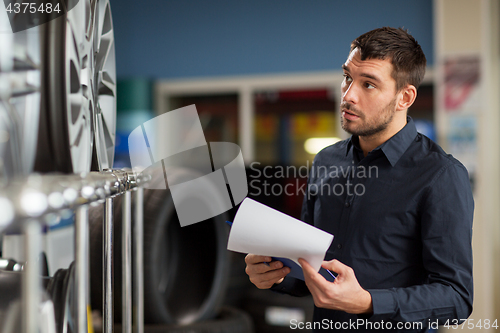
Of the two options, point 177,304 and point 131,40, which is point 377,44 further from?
point 131,40

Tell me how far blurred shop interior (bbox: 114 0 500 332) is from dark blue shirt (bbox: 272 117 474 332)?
1.82 metres

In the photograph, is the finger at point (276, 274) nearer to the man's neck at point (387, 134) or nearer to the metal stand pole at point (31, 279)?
the man's neck at point (387, 134)

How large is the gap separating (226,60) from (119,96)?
93 cm

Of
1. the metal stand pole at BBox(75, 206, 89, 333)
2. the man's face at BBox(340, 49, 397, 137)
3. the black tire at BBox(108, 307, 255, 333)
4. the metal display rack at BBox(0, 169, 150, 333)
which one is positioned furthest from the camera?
the black tire at BBox(108, 307, 255, 333)

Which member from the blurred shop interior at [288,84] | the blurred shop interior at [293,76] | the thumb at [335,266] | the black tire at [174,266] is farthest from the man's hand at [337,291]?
the blurred shop interior at [293,76]

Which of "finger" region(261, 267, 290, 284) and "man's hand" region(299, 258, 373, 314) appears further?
"finger" region(261, 267, 290, 284)

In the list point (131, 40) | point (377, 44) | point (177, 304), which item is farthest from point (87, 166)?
point (131, 40)

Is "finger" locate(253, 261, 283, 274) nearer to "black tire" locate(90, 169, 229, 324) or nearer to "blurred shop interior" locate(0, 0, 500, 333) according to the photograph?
"black tire" locate(90, 169, 229, 324)

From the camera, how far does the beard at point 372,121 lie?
90 centimetres

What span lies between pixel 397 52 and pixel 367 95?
10 centimetres

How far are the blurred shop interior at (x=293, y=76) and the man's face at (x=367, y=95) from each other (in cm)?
197

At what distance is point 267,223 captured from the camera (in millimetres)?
667

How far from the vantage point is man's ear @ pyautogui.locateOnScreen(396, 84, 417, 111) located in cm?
91

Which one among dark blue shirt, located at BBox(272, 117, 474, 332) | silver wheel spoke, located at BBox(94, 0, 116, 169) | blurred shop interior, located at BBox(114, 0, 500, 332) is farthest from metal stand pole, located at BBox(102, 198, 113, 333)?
blurred shop interior, located at BBox(114, 0, 500, 332)
